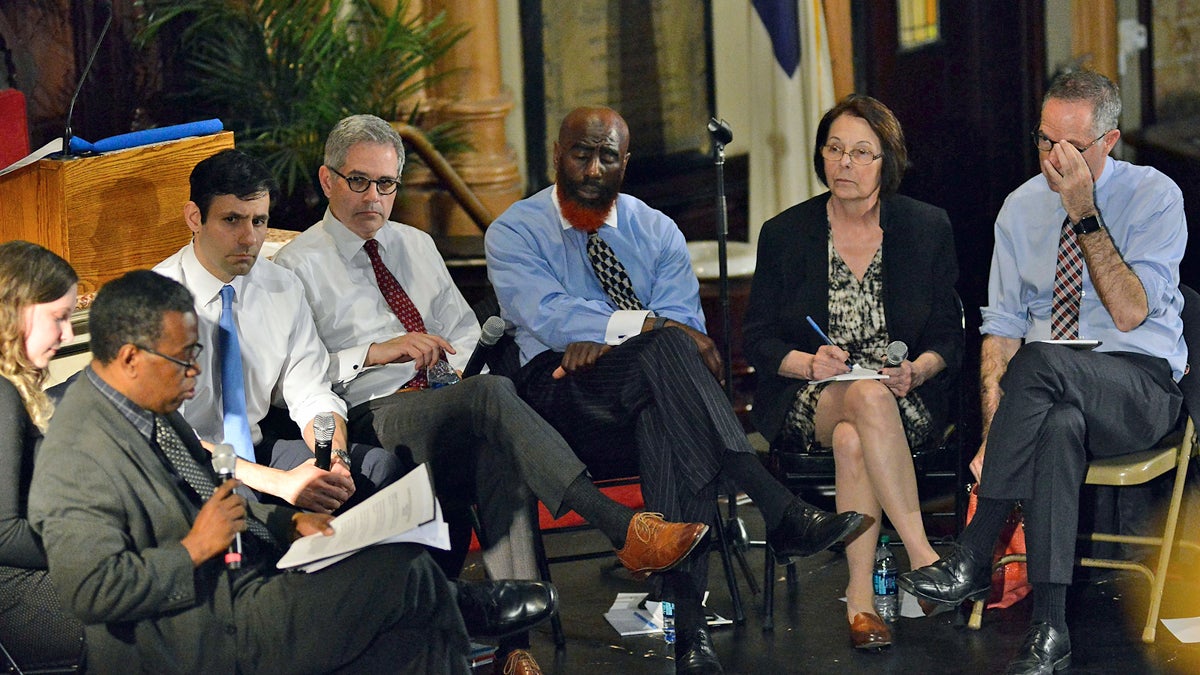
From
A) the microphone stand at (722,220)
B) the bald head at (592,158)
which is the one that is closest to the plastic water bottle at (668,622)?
the microphone stand at (722,220)

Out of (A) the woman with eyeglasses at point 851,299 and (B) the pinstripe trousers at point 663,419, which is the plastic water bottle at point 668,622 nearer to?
(B) the pinstripe trousers at point 663,419

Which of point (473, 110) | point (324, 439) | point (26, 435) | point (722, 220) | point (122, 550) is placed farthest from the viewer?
point (473, 110)

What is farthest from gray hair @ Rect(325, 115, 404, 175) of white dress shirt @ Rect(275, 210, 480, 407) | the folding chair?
the folding chair

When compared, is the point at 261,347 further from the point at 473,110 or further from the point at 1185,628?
the point at 473,110

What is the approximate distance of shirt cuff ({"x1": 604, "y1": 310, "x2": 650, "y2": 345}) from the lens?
13.0ft

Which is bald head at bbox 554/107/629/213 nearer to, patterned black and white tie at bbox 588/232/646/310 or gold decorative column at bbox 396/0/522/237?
patterned black and white tie at bbox 588/232/646/310

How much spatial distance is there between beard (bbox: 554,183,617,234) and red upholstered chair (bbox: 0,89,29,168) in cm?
139

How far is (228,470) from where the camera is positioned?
8.95 ft

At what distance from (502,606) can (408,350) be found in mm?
820

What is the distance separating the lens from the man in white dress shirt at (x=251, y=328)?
351 cm

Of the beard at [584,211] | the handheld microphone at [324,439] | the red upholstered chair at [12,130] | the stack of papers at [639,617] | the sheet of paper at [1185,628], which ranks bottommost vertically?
the sheet of paper at [1185,628]

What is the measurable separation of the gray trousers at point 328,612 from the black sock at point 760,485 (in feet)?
3.52

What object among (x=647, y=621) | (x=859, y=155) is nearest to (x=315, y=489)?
(x=647, y=621)

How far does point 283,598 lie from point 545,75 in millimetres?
4614
